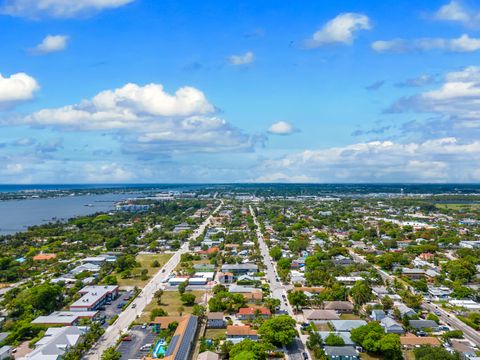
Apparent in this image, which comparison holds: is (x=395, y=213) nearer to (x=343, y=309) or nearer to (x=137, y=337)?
(x=343, y=309)

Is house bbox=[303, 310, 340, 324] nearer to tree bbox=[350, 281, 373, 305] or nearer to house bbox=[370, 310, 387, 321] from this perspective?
house bbox=[370, 310, 387, 321]

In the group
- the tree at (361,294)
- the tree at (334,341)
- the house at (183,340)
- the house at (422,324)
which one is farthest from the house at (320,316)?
the house at (183,340)

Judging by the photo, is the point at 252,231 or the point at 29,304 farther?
the point at 252,231

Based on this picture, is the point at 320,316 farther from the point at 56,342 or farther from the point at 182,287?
the point at 56,342

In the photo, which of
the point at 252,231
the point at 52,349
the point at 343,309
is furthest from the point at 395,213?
the point at 52,349

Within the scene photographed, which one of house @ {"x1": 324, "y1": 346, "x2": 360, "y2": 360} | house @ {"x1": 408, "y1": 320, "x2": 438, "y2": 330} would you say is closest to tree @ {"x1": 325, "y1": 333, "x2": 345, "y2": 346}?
house @ {"x1": 324, "y1": 346, "x2": 360, "y2": 360}

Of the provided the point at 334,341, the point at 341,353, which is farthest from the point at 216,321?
the point at 341,353

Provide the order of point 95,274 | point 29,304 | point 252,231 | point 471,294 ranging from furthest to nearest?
point 252,231 < point 95,274 < point 471,294 < point 29,304
